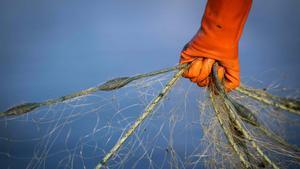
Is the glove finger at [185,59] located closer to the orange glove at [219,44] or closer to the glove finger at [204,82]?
the orange glove at [219,44]

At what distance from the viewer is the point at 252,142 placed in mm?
1489

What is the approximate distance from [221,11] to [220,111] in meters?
0.37

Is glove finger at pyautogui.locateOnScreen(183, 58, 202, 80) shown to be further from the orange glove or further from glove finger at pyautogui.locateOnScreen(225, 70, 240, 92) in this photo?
glove finger at pyautogui.locateOnScreen(225, 70, 240, 92)

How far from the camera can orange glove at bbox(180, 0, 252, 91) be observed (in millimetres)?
1543

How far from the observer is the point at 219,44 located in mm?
1598

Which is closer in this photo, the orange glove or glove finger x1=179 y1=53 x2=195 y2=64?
the orange glove

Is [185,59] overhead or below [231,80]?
overhead

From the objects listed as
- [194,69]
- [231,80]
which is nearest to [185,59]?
[194,69]

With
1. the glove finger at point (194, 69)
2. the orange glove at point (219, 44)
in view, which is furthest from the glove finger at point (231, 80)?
the glove finger at point (194, 69)

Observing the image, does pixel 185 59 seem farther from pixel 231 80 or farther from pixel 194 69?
pixel 231 80

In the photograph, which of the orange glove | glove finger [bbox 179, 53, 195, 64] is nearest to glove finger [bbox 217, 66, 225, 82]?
the orange glove

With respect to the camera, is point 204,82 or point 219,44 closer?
point 219,44

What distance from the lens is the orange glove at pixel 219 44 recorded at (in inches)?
60.7

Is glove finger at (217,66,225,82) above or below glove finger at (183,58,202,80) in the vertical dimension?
below
